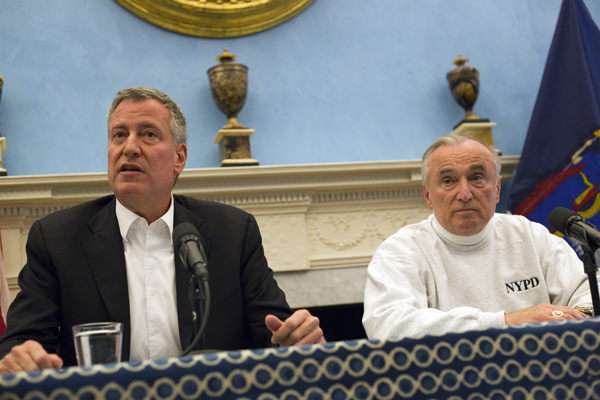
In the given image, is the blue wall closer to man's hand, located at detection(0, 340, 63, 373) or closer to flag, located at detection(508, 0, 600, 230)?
flag, located at detection(508, 0, 600, 230)

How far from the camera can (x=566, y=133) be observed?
390 centimetres

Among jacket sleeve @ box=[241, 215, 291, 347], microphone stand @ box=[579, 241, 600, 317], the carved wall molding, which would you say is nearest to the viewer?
microphone stand @ box=[579, 241, 600, 317]

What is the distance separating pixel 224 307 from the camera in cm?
199

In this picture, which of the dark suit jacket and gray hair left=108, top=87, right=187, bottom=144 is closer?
the dark suit jacket

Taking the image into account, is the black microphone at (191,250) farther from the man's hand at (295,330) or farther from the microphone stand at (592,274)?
the microphone stand at (592,274)

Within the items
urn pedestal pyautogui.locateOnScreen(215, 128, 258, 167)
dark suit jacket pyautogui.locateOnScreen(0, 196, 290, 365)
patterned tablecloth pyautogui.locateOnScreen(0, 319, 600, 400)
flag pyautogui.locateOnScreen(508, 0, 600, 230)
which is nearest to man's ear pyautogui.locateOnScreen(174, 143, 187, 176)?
dark suit jacket pyautogui.locateOnScreen(0, 196, 290, 365)

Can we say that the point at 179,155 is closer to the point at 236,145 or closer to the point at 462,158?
the point at 462,158

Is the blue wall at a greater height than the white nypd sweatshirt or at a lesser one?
greater

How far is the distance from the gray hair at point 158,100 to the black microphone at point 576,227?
101 centimetres

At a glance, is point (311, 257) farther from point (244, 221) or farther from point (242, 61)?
point (244, 221)

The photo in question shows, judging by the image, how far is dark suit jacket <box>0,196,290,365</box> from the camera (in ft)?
6.15

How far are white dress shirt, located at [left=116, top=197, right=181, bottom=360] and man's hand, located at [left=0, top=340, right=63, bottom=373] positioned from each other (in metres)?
0.57

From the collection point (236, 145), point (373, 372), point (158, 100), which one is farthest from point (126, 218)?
point (236, 145)

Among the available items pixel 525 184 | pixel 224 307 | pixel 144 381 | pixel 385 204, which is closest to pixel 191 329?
pixel 224 307
